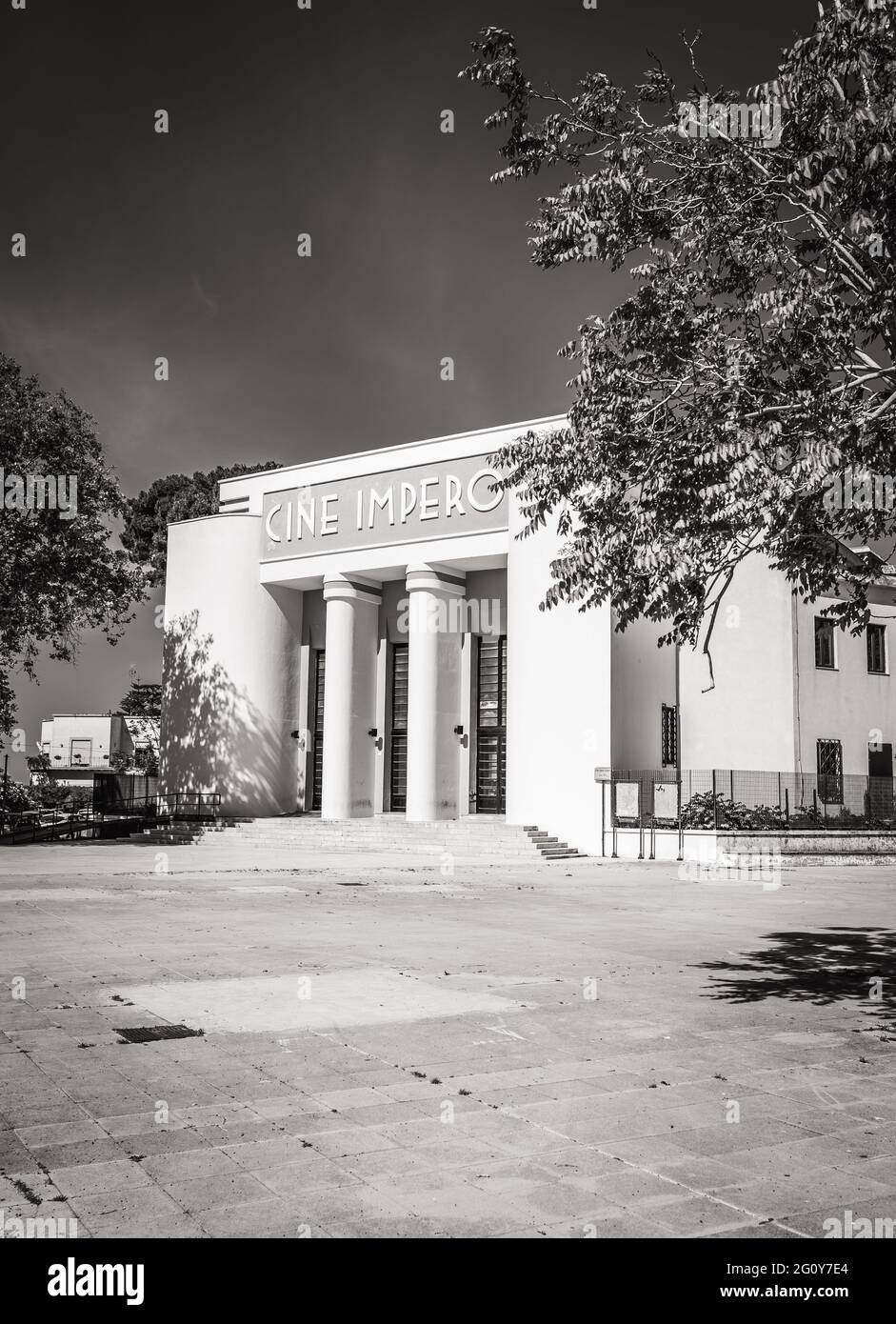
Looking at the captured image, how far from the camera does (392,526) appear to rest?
34.0m

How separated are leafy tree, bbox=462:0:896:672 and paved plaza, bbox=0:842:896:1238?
3.27 metres

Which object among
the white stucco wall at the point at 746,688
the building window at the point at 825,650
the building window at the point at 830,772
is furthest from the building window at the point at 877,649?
the white stucco wall at the point at 746,688

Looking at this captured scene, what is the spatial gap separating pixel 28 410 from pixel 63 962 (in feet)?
68.3

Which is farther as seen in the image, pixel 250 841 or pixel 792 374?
pixel 250 841

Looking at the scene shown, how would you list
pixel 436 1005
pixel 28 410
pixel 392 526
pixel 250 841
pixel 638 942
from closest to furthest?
1. pixel 436 1005
2. pixel 638 942
3. pixel 28 410
4. pixel 250 841
5. pixel 392 526

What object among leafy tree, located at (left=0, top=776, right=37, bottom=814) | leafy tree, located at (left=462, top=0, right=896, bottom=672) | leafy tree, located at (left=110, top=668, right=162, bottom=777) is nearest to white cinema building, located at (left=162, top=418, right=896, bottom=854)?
leafy tree, located at (left=0, top=776, right=37, bottom=814)

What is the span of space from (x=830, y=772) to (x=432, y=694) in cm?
1254

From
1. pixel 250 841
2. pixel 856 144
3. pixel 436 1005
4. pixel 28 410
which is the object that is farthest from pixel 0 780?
pixel 856 144

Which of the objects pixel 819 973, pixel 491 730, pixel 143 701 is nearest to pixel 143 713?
pixel 143 701

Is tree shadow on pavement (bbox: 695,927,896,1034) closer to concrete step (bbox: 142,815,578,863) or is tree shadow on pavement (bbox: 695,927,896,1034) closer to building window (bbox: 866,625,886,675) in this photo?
concrete step (bbox: 142,815,578,863)

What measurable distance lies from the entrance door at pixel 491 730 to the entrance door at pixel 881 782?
36.3 feet

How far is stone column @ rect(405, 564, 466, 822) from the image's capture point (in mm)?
32562

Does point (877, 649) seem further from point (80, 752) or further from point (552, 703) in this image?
point (80, 752)
